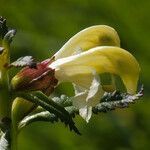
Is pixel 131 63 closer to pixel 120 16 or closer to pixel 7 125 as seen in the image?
pixel 7 125

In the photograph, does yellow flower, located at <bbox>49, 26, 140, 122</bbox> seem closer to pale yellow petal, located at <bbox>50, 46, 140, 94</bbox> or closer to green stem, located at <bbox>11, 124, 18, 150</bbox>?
pale yellow petal, located at <bbox>50, 46, 140, 94</bbox>

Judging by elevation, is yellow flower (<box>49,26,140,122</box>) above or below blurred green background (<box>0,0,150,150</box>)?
above

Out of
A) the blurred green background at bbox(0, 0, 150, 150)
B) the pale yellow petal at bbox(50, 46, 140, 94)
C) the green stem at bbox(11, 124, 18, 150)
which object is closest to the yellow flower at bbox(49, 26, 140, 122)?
the pale yellow petal at bbox(50, 46, 140, 94)

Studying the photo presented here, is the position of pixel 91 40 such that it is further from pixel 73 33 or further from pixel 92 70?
pixel 73 33

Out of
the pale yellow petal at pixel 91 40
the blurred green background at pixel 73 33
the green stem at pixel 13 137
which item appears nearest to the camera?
the green stem at pixel 13 137

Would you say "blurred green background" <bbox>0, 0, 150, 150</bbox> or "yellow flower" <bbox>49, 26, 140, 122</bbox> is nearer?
"yellow flower" <bbox>49, 26, 140, 122</bbox>

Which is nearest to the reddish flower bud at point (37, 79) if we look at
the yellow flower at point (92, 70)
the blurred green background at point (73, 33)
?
the yellow flower at point (92, 70)

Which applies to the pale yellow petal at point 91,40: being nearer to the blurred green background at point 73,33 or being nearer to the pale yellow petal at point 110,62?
the pale yellow petal at point 110,62
